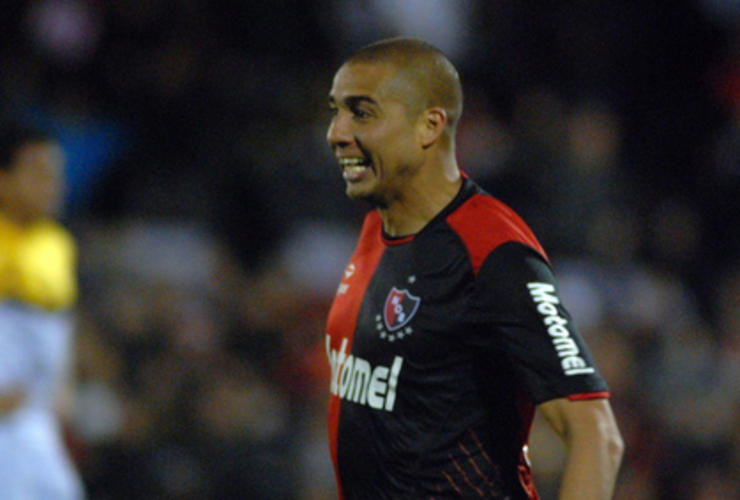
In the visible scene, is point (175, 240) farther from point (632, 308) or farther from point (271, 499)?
point (632, 308)

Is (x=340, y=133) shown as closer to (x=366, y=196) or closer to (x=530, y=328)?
(x=366, y=196)

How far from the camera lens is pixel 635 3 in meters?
9.71

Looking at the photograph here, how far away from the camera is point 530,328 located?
2562mm

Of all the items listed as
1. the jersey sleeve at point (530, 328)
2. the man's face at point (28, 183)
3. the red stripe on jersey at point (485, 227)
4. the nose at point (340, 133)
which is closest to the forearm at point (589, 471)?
the jersey sleeve at point (530, 328)

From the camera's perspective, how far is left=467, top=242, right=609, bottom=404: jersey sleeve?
8.28ft

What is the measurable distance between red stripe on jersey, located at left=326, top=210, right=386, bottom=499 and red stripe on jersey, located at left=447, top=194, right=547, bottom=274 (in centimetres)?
30

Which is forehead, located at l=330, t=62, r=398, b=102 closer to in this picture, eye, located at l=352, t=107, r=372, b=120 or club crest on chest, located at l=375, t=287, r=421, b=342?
eye, located at l=352, t=107, r=372, b=120

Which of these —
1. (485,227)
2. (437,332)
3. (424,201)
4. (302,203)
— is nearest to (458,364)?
(437,332)

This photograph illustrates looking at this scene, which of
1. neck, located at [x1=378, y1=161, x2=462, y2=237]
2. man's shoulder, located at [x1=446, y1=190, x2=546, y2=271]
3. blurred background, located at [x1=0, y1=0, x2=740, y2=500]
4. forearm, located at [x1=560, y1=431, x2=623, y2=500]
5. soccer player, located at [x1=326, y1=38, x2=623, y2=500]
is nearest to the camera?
forearm, located at [x1=560, y1=431, x2=623, y2=500]

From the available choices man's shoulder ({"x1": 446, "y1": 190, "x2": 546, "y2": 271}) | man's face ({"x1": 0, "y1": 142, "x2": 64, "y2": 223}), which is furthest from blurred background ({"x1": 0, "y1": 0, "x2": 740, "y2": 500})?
man's shoulder ({"x1": 446, "y1": 190, "x2": 546, "y2": 271})

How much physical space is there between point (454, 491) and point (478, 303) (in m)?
0.46

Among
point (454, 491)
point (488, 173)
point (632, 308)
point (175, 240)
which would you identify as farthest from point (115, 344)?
point (454, 491)

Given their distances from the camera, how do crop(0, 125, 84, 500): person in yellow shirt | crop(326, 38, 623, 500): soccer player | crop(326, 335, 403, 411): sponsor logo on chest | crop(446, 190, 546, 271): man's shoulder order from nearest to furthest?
1. crop(326, 38, 623, 500): soccer player
2. crop(446, 190, 546, 271): man's shoulder
3. crop(326, 335, 403, 411): sponsor logo on chest
4. crop(0, 125, 84, 500): person in yellow shirt

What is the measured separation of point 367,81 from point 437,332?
2.13 ft
